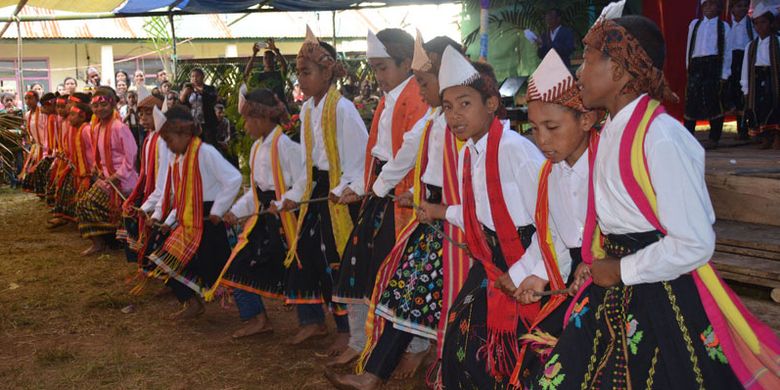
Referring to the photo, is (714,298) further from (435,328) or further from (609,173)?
(435,328)

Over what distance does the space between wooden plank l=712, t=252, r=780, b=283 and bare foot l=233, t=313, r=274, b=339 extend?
2.97 metres

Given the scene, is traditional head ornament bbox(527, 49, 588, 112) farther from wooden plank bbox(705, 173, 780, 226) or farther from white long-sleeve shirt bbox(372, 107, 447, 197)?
wooden plank bbox(705, 173, 780, 226)

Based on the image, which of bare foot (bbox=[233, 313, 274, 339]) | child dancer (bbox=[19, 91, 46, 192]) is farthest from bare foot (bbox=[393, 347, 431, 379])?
child dancer (bbox=[19, 91, 46, 192])

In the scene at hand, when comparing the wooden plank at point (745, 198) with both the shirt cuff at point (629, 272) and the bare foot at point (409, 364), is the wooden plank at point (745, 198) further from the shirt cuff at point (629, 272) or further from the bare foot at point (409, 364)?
the shirt cuff at point (629, 272)

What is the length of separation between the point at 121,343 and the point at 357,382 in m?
2.09

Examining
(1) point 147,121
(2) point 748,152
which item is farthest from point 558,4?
(1) point 147,121

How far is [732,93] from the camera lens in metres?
8.23

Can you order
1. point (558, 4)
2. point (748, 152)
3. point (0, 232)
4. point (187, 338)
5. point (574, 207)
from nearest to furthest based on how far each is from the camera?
1. point (574, 207)
2. point (187, 338)
3. point (748, 152)
4. point (0, 232)
5. point (558, 4)

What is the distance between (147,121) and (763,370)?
232 inches

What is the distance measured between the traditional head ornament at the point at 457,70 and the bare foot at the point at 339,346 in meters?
2.19

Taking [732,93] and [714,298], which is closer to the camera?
[714,298]

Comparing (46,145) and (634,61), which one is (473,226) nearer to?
(634,61)

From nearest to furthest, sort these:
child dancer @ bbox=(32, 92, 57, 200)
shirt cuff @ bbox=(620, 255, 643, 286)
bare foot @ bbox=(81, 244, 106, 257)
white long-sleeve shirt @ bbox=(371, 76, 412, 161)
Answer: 1. shirt cuff @ bbox=(620, 255, 643, 286)
2. white long-sleeve shirt @ bbox=(371, 76, 412, 161)
3. bare foot @ bbox=(81, 244, 106, 257)
4. child dancer @ bbox=(32, 92, 57, 200)

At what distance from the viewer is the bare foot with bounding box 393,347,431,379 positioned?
4602 millimetres
